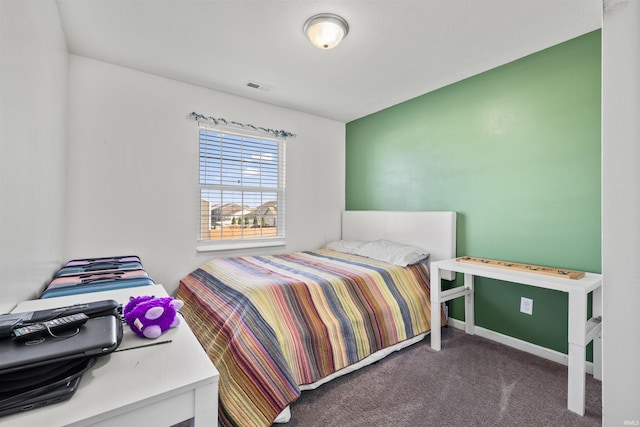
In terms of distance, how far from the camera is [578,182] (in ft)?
6.88

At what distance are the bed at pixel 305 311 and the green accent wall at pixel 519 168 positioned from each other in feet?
1.06

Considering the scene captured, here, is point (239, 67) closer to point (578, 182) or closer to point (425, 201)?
point (425, 201)

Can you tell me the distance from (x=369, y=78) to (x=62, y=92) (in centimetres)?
240

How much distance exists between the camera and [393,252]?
2904mm

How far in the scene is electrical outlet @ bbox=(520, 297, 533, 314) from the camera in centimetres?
233

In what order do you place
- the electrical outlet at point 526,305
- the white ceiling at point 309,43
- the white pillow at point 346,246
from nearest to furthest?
1. the white ceiling at point 309,43
2. the electrical outlet at point 526,305
3. the white pillow at point 346,246

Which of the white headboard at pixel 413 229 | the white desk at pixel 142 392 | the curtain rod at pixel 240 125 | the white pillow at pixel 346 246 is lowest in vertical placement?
the white desk at pixel 142 392

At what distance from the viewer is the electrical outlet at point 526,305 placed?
233 centimetres

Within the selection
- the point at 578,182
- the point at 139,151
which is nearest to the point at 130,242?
the point at 139,151

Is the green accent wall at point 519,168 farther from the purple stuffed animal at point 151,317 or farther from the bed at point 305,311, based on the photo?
the purple stuffed animal at point 151,317

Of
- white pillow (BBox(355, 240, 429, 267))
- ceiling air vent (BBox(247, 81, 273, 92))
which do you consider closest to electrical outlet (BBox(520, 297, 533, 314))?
white pillow (BBox(355, 240, 429, 267))

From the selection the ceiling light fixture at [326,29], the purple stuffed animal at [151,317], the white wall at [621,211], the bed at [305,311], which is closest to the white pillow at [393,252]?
the bed at [305,311]

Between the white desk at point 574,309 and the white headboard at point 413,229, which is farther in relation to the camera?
the white headboard at point 413,229

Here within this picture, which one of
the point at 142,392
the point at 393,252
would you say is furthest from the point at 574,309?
the point at 142,392
